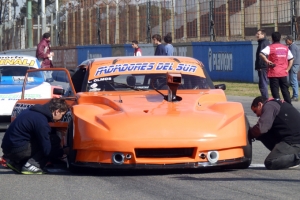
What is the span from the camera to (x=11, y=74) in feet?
48.6

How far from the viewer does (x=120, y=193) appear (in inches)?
263

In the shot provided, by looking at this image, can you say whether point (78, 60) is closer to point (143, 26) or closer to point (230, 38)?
point (143, 26)

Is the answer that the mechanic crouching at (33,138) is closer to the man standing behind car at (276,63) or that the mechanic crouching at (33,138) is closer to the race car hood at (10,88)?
the race car hood at (10,88)

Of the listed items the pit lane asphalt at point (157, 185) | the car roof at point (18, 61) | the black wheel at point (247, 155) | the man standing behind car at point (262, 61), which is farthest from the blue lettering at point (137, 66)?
the man standing behind car at point (262, 61)

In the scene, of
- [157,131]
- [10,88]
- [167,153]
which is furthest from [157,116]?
[10,88]

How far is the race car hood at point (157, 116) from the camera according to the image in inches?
289

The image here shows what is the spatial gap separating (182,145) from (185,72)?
7.13 feet

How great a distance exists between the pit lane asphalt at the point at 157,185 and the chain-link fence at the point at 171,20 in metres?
15.2

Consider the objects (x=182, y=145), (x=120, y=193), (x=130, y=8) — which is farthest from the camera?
(x=130, y=8)

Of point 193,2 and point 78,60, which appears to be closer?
point 193,2

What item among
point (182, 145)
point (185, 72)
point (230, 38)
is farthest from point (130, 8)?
point (182, 145)

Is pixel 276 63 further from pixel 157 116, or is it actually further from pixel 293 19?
pixel 293 19

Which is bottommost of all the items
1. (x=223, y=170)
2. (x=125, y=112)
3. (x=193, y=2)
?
(x=223, y=170)

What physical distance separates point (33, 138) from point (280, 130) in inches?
111
